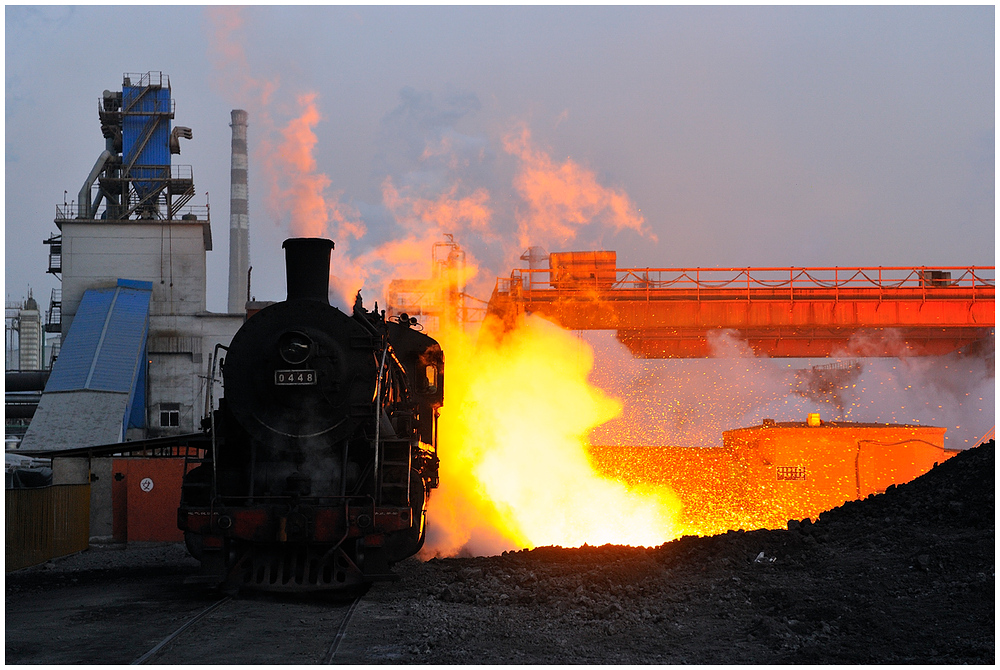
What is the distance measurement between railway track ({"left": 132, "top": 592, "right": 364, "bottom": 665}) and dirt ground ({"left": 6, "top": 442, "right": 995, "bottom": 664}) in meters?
0.15

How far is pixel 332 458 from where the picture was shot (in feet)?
39.5

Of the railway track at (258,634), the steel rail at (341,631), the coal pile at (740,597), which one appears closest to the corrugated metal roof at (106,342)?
the coal pile at (740,597)

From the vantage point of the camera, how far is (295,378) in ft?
38.7

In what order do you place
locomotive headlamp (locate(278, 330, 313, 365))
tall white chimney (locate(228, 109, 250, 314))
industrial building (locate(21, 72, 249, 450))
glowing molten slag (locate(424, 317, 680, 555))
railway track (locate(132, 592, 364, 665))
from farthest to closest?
tall white chimney (locate(228, 109, 250, 314)), industrial building (locate(21, 72, 249, 450)), glowing molten slag (locate(424, 317, 680, 555)), locomotive headlamp (locate(278, 330, 313, 365)), railway track (locate(132, 592, 364, 665))

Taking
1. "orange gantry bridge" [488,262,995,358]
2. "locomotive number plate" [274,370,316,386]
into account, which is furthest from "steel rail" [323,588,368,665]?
"orange gantry bridge" [488,262,995,358]

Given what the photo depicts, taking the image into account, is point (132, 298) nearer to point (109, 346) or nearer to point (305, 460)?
point (109, 346)

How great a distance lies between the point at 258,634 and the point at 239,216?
5030cm

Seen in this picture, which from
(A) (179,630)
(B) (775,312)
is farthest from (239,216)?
(A) (179,630)

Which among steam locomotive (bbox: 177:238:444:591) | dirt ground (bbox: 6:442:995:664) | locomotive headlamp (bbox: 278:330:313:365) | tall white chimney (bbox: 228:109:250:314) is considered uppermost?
tall white chimney (bbox: 228:109:250:314)

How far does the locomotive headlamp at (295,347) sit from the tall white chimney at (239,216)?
146 feet

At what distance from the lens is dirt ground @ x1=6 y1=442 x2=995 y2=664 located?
8914 mm

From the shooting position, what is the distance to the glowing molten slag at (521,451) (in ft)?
67.7

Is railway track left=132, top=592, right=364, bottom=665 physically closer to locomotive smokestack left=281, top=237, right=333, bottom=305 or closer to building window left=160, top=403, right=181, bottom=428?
locomotive smokestack left=281, top=237, right=333, bottom=305

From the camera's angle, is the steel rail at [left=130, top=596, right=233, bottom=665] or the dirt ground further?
the dirt ground
